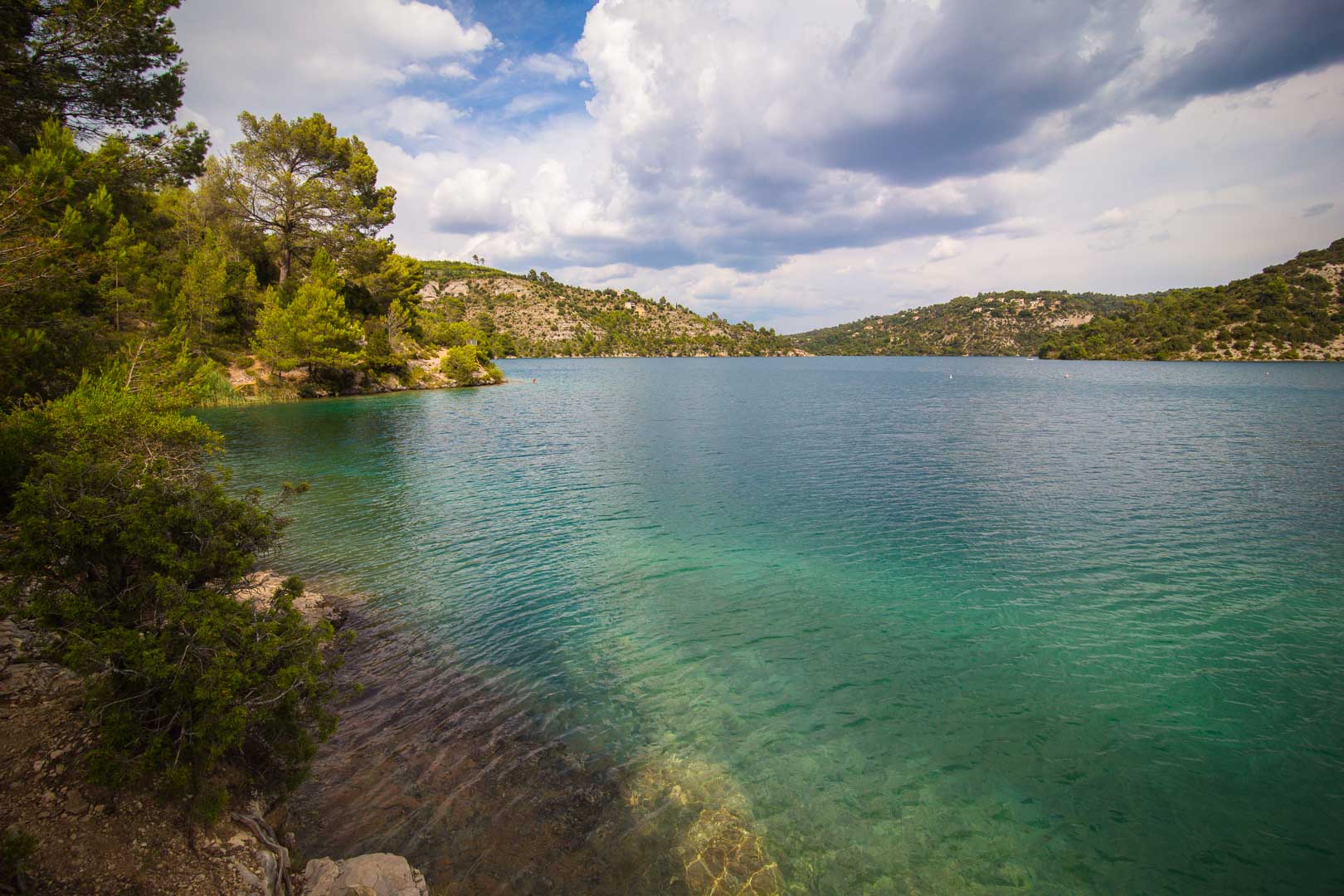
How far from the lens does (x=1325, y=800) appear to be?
721 cm

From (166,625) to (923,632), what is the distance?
12.0m

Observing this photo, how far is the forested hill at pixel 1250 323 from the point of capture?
128375 millimetres

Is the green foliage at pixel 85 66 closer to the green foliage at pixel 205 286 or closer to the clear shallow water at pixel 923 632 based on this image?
the clear shallow water at pixel 923 632

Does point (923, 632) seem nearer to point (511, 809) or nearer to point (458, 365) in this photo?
point (511, 809)

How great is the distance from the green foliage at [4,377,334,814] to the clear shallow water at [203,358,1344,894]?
4015 mm

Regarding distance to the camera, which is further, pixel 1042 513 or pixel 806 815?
pixel 1042 513

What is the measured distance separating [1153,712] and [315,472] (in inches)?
1102

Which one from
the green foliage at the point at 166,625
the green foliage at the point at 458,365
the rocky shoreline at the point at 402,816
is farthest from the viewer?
the green foliage at the point at 458,365

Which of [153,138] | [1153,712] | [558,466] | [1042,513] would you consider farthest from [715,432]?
[153,138]

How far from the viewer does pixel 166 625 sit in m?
5.30

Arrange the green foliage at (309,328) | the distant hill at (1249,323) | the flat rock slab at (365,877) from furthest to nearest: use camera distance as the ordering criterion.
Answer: the distant hill at (1249,323) → the green foliage at (309,328) → the flat rock slab at (365,877)

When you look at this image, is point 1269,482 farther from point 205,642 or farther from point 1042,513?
point 205,642

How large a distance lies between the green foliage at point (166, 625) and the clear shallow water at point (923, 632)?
13.2ft

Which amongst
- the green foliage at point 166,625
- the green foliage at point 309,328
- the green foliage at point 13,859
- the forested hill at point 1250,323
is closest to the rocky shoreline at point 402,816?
the green foliage at point 13,859
